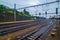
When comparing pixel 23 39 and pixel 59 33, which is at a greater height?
pixel 59 33

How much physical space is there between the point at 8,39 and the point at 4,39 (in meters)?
0.57

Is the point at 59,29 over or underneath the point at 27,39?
over

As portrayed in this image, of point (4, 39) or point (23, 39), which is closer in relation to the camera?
point (23, 39)

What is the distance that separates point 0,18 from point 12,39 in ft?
92.6

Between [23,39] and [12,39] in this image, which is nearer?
[23,39]

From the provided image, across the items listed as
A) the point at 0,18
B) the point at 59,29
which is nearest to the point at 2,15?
the point at 0,18

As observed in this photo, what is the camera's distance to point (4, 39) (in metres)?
17.8

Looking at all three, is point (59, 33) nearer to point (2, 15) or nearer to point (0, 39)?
point (0, 39)

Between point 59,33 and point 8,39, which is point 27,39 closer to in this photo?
point 8,39

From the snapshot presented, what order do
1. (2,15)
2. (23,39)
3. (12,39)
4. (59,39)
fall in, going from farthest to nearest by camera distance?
1. (2,15)
2. (12,39)
3. (23,39)
4. (59,39)

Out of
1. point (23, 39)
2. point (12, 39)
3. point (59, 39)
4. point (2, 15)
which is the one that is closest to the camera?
point (59, 39)

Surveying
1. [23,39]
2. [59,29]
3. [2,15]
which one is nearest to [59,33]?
[59,29]

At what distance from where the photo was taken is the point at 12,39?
57.9 feet

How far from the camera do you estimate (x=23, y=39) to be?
1656 centimetres
